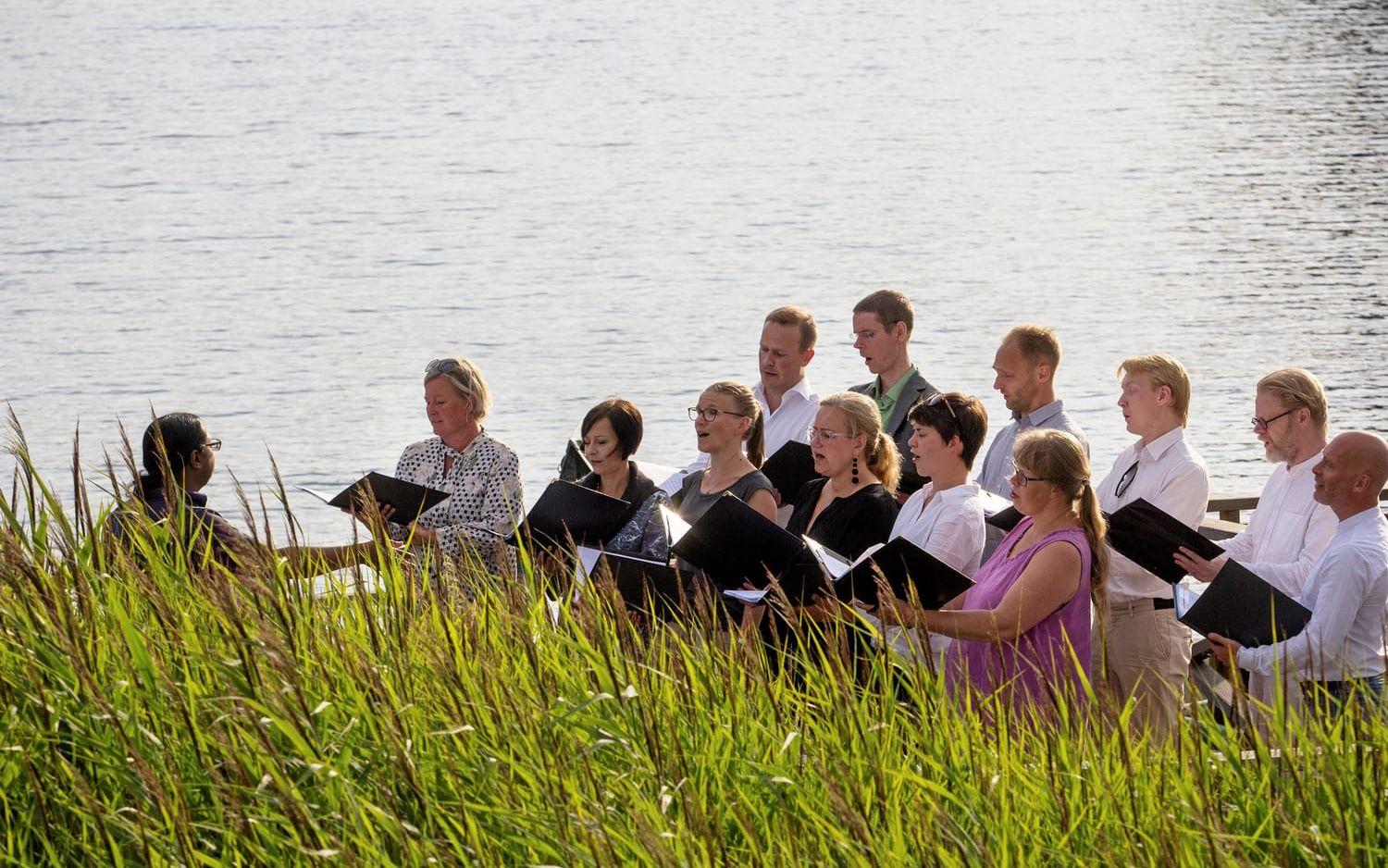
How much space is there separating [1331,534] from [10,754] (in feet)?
11.8

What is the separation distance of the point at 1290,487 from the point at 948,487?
102 cm

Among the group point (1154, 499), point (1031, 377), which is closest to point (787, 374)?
point (1031, 377)

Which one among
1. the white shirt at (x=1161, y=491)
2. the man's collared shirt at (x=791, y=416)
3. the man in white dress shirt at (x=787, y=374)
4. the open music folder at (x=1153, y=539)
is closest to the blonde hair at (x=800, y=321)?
the man in white dress shirt at (x=787, y=374)

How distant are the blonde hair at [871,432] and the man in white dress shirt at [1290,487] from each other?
1.10 m

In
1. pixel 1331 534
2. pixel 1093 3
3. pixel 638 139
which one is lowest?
pixel 1331 534

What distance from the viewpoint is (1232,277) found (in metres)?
29.0

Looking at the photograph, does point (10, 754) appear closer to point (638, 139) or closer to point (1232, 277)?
point (1232, 277)

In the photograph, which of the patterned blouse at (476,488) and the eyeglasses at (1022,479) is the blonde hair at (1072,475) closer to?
the eyeglasses at (1022,479)

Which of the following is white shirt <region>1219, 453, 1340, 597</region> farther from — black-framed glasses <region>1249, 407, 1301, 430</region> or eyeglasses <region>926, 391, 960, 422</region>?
eyeglasses <region>926, 391, 960, 422</region>

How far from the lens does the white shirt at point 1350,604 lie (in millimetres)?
4766

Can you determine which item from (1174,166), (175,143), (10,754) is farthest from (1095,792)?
(175,143)

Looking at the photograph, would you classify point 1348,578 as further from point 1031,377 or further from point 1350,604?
point 1031,377

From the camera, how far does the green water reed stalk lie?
116 inches

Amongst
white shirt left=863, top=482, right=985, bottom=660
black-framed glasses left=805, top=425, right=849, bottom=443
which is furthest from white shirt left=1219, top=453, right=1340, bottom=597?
black-framed glasses left=805, top=425, right=849, bottom=443
